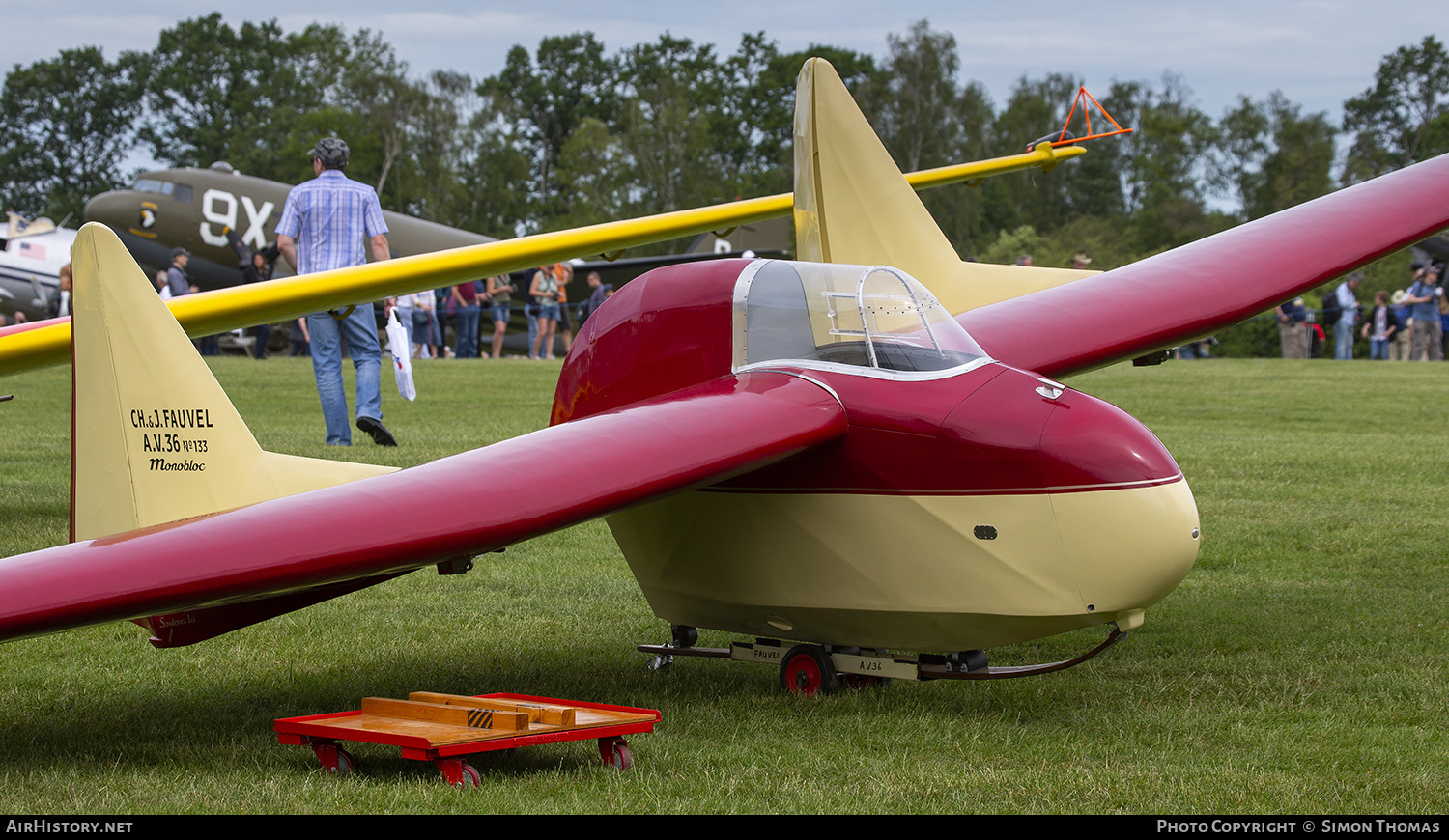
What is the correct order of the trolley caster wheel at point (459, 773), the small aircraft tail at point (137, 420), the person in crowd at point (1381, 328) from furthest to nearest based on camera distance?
1. the person in crowd at point (1381, 328)
2. the small aircraft tail at point (137, 420)
3. the trolley caster wheel at point (459, 773)

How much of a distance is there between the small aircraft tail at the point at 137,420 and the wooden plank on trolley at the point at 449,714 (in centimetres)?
129

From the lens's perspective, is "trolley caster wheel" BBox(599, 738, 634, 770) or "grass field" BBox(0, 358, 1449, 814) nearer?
"grass field" BBox(0, 358, 1449, 814)

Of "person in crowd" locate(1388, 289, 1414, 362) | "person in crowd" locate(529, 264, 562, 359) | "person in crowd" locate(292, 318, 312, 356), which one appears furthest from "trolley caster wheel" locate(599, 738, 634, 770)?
"person in crowd" locate(1388, 289, 1414, 362)

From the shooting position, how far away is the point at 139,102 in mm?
127688

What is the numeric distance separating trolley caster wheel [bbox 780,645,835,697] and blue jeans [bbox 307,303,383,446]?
7.77 meters

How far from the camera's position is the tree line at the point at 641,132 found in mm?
95562

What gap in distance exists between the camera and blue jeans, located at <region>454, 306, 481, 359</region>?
34.0m

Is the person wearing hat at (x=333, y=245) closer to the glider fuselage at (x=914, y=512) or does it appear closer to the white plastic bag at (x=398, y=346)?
the white plastic bag at (x=398, y=346)

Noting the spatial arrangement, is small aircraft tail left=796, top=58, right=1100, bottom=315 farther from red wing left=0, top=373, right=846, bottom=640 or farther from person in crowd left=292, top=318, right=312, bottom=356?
person in crowd left=292, top=318, right=312, bottom=356

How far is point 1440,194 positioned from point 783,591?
19.1 feet

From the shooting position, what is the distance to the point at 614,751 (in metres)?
4.91

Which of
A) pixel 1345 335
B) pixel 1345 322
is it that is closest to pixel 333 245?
pixel 1345 322

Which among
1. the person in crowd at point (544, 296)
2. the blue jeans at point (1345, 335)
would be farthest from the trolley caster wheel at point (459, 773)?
the blue jeans at point (1345, 335)

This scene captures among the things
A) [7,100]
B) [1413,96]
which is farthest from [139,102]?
[1413,96]
